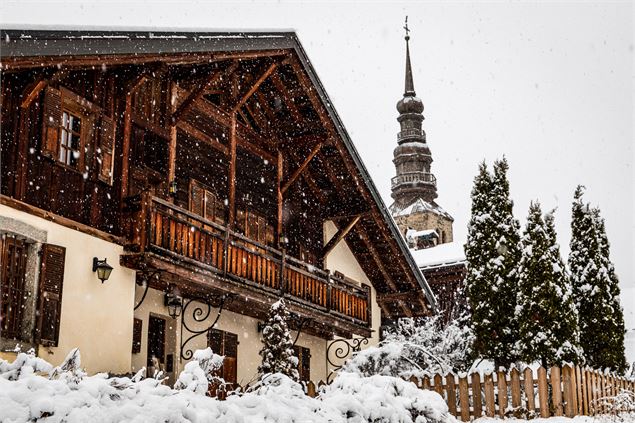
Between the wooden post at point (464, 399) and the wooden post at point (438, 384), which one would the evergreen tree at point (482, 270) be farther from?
the wooden post at point (464, 399)

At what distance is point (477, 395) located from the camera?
15.3 meters

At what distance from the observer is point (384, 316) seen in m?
22.2

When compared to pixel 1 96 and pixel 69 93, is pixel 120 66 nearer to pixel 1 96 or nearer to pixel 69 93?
pixel 69 93

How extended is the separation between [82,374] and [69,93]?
6890 millimetres

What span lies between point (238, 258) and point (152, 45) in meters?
4.17

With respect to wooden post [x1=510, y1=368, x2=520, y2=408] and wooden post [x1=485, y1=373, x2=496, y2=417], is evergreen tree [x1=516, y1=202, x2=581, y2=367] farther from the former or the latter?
wooden post [x1=485, y1=373, x2=496, y2=417]

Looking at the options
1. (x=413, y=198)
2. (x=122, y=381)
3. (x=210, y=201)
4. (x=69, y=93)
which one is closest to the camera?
(x=122, y=381)

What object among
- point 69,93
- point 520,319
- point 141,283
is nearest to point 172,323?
point 141,283

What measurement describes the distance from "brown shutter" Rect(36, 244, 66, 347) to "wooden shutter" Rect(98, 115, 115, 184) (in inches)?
61.2

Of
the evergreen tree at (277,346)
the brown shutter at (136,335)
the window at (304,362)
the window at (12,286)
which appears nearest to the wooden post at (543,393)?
the evergreen tree at (277,346)

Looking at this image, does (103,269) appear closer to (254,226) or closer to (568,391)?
(254,226)

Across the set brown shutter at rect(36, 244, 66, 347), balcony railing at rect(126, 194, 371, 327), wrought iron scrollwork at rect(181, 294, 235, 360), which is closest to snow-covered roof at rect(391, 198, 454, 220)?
balcony railing at rect(126, 194, 371, 327)

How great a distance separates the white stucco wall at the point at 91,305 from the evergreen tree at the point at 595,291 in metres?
13.5

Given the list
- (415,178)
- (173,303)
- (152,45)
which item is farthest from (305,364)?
(415,178)
